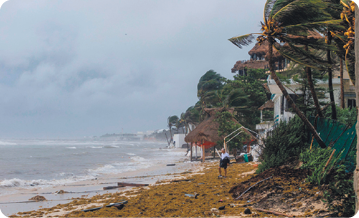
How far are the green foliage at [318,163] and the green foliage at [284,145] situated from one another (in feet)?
3.85

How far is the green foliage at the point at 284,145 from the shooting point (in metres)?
9.18

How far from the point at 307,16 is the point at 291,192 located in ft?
17.2

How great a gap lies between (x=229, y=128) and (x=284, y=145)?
14.6m

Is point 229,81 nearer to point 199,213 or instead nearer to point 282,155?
point 282,155

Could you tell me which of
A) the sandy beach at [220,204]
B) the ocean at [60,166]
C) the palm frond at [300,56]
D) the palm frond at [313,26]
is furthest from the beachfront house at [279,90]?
the ocean at [60,166]

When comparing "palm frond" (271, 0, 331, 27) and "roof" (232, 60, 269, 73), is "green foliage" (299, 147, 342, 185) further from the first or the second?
"roof" (232, 60, 269, 73)

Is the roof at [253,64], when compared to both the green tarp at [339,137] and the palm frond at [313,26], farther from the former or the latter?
the green tarp at [339,137]

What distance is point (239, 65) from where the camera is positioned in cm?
4666

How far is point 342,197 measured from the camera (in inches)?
206

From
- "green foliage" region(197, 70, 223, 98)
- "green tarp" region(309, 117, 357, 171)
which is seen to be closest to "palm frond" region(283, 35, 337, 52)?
"green tarp" region(309, 117, 357, 171)

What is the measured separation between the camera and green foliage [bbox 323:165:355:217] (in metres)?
5.02

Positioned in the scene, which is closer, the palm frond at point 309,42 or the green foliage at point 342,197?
the green foliage at point 342,197

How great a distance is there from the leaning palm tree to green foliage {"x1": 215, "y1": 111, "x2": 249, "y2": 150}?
1436cm

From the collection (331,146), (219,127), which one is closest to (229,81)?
(219,127)
